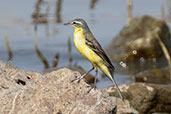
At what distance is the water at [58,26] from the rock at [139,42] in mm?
855

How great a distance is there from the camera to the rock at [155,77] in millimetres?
11141

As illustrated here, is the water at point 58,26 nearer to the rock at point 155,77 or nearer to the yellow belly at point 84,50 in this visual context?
the rock at point 155,77

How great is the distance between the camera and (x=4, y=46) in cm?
1466

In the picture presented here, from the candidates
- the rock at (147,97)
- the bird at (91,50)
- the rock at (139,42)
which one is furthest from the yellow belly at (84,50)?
the rock at (139,42)

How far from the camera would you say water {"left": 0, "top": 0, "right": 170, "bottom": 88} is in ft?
46.2

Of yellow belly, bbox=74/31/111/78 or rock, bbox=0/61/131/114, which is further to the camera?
yellow belly, bbox=74/31/111/78

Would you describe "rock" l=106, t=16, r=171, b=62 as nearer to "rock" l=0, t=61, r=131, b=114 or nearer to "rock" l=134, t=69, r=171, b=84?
"rock" l=134, t=69, r=171, b=84

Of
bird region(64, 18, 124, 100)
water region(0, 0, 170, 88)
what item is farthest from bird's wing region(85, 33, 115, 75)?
water region(0, 0, 170, 88)

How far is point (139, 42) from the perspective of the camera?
556 inches

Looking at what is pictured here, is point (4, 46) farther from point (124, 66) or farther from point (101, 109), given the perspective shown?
point (101, 109)

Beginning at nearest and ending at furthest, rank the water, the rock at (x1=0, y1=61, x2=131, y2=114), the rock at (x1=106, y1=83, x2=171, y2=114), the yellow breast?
the rock at (x1=0, y1=61, x2=131, y2=114) → the yellow breast → the rock at (x1=106, y1=83, x2=171, y2=114) → the water

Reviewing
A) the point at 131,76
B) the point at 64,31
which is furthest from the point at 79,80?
the point at 64,31

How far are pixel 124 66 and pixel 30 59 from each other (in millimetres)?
3021

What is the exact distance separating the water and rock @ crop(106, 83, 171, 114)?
2912mm
